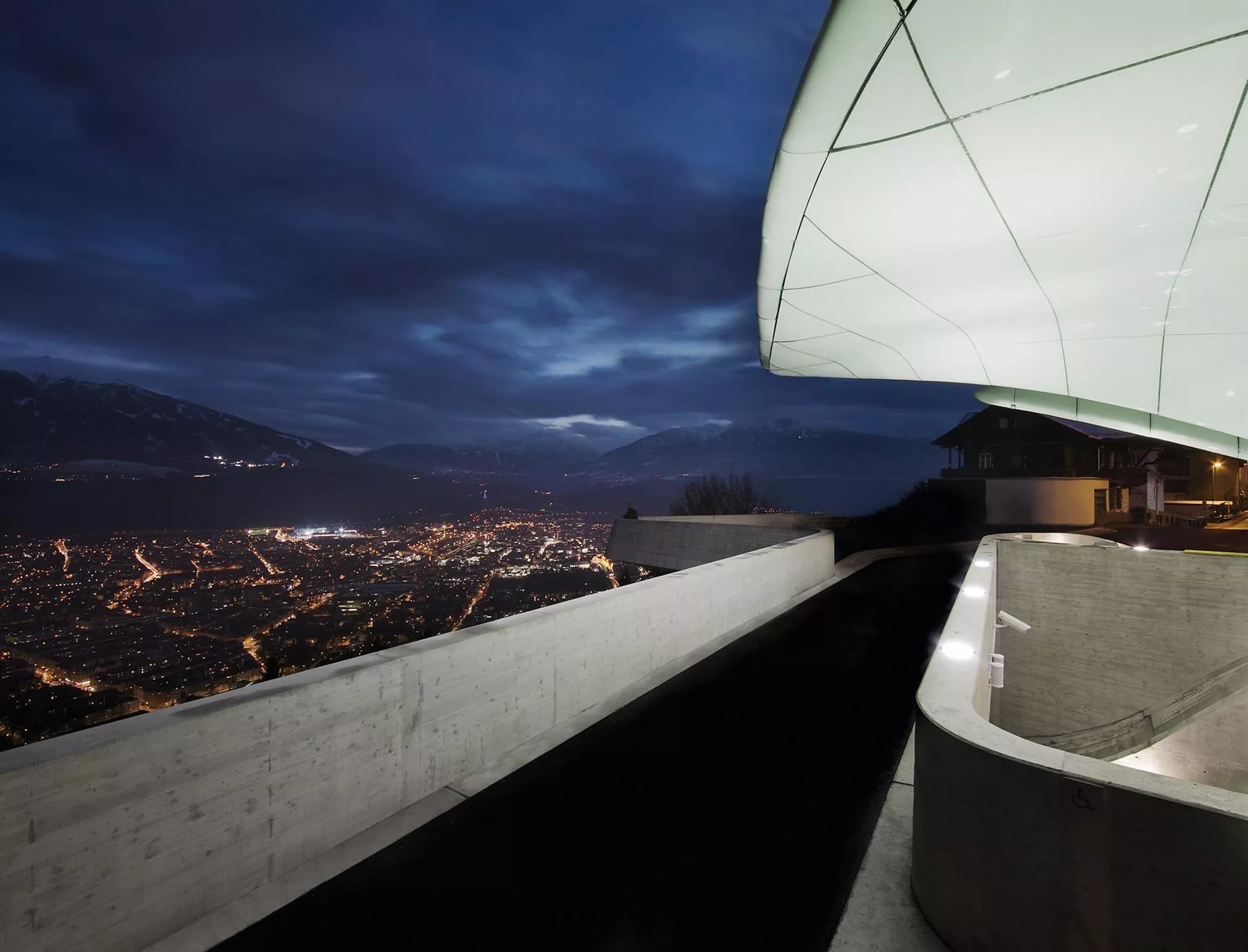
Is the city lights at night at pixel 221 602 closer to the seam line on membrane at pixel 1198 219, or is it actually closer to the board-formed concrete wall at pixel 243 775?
the board-formed concrete wall at pixel 243 775

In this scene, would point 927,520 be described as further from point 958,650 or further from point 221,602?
point 221,602

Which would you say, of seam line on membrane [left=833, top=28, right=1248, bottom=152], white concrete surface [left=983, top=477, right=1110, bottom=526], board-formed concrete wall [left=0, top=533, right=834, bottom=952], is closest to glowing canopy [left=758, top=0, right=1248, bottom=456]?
seam line on membrane [left=833, top=28, right=1248, bottom=152]

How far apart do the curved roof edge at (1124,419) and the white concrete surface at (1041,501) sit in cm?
1904

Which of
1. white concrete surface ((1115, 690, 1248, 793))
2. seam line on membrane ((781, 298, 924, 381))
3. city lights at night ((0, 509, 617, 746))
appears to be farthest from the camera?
city lights at night ((0, 509, 617, 746))

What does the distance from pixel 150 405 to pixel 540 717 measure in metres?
197

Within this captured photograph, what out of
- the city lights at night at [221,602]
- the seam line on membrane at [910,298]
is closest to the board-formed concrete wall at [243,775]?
the seam line on membrane at [910,298]

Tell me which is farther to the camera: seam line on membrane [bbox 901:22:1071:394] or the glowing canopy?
seam line on membrane [bbox 901:22:1071:394]

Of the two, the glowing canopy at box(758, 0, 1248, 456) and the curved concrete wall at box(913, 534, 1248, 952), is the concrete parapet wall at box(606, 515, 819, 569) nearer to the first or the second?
the glowing canopy at box(758, 0, 1248, 456)

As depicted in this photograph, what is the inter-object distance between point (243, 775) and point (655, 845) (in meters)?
2.45

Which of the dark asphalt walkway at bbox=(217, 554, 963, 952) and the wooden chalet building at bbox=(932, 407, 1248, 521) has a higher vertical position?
the wooden chalet building at bbox=(932, 407, 1248, 521)

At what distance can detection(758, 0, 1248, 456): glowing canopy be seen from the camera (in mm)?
3445

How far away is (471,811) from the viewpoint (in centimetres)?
383

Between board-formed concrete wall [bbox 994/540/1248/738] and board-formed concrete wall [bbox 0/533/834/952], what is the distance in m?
11.8

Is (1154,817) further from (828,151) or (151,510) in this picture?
(151,510)
